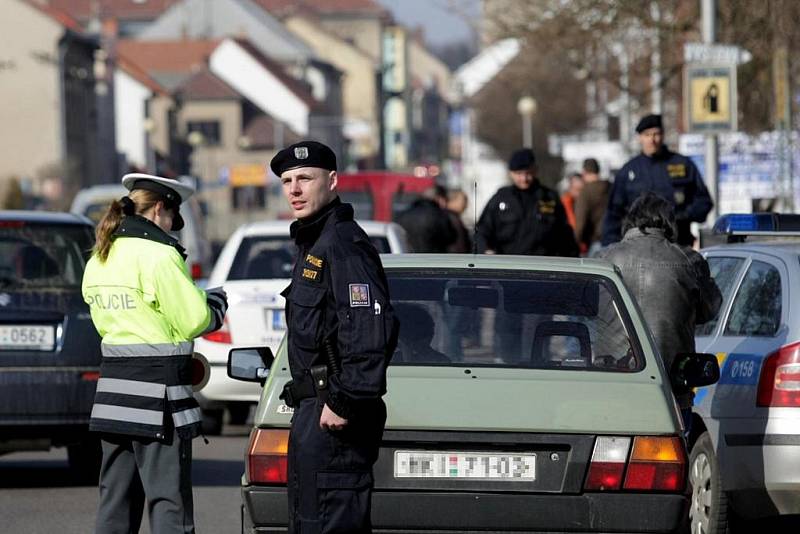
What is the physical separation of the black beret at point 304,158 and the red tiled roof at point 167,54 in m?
109

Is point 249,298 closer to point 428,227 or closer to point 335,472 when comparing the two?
point 428,227

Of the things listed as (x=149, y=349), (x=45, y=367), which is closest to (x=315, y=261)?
(x=149, y=349)

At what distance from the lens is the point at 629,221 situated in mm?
8836

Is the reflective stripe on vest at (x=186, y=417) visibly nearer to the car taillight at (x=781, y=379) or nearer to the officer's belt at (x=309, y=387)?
the officer's belt at (x=309, y=387)

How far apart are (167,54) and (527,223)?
103049 millimetres

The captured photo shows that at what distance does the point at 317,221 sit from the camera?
530 cm

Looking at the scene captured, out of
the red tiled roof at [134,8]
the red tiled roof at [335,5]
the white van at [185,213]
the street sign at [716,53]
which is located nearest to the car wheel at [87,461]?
the street sign at [716,53]

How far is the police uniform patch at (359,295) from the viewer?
5105 millimetres

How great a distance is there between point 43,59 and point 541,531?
2551 inches

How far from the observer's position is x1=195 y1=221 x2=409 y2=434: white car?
13.3m

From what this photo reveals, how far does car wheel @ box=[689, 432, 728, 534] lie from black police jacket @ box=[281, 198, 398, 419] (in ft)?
11.3

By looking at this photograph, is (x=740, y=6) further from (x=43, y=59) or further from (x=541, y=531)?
(x=43, y=59)

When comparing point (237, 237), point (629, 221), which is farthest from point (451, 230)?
point (629, 221)

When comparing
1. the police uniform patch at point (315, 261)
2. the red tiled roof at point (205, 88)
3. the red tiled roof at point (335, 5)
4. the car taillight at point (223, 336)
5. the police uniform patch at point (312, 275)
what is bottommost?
the car taillight at point (223, 336)
